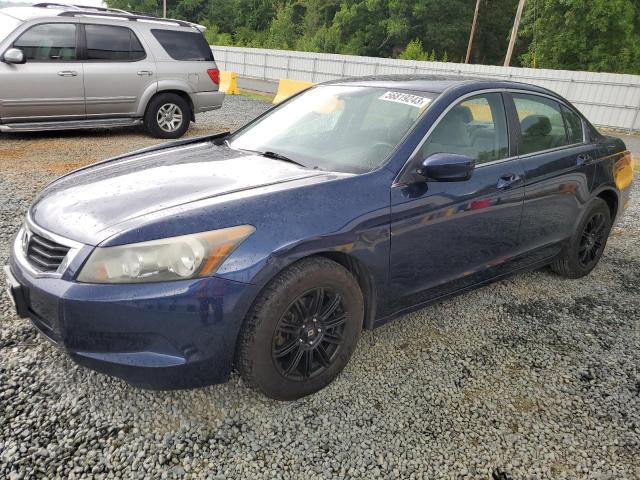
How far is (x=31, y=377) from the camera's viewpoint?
2.56 m

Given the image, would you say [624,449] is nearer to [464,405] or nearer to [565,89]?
[464,405]

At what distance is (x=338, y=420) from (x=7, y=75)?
722cm

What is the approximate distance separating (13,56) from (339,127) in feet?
19.9

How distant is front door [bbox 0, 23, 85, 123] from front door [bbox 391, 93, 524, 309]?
6661 mm

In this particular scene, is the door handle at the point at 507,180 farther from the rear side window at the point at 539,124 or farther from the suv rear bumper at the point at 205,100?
the suv rear bumper at the point at 205,100

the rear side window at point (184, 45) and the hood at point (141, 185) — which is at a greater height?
the rear side window at point (184, 45)

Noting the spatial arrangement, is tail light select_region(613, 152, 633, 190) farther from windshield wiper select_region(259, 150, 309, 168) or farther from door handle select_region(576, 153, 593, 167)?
windshield wiper select_region(259, 150, 309, 168)

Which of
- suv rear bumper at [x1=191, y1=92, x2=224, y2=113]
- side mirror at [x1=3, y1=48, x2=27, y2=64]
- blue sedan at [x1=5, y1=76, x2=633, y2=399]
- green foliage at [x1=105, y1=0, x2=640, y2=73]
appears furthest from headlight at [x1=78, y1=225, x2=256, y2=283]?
green foliage at [x1=105, y1=0, x2=640, y2=73]

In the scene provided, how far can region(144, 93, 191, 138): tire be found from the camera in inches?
344

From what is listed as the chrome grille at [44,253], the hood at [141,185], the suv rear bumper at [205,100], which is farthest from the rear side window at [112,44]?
the chrome grille at [44,253]

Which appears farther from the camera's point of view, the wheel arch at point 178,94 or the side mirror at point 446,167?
the wheel arch at point 178,94

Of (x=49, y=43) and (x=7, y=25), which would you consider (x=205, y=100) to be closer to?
(x=49, y=43)

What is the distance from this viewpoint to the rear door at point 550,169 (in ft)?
11.4

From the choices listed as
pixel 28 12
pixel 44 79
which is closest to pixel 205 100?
pixel 44 79
